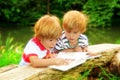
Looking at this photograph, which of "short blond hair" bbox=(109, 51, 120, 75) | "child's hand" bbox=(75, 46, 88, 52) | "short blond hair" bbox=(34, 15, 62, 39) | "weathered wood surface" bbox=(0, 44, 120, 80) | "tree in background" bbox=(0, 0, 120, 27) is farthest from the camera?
"tree in background" bbox=(0, 0, 120, 27)

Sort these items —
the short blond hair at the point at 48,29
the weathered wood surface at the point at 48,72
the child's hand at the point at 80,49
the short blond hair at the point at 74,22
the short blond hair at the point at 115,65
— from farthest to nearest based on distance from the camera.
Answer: the child's hand at the point at 80,49 < the short blond hair at the point at 115,65 < the short blond hair at the point at 74,22 < the short blond hair at the point at 48,29 < the weathered wood surface at the point at 48,72

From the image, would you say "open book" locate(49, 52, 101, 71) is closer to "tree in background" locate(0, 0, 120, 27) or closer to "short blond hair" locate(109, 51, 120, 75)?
"short blond hair" locate(109, 51, 120, 75)

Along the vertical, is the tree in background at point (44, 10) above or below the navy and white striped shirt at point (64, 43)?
above

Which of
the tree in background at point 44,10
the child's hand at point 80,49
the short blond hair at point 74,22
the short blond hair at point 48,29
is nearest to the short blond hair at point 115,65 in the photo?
the child's hand at point 80,49

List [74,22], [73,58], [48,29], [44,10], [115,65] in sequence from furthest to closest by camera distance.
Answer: [44,10], [115,65], [74,22], [73,58], [48,29]

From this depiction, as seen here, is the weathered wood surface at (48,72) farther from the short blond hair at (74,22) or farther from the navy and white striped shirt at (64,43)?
the short blond hair at (74,22)

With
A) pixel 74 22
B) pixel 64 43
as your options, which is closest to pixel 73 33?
pixel 74 22

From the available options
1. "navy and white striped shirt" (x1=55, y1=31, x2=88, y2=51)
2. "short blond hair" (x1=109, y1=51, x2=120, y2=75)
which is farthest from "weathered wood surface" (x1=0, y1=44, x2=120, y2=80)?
"navy and white striped shirt" (x1=55, y1=31, x2=88, y2=51)

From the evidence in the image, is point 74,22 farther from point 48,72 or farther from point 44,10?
point 44,10

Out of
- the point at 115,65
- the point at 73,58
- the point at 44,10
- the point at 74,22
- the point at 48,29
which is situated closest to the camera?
the point at 48,29

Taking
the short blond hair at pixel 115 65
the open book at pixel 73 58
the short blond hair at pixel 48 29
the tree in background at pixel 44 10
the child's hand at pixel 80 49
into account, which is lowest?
the short blond hair at pixel 115 65

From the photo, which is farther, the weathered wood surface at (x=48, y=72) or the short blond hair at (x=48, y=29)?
the short blond hair at (x=48, y=29)

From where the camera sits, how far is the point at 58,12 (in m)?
20.9

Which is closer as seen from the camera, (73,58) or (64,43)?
(73,58)
